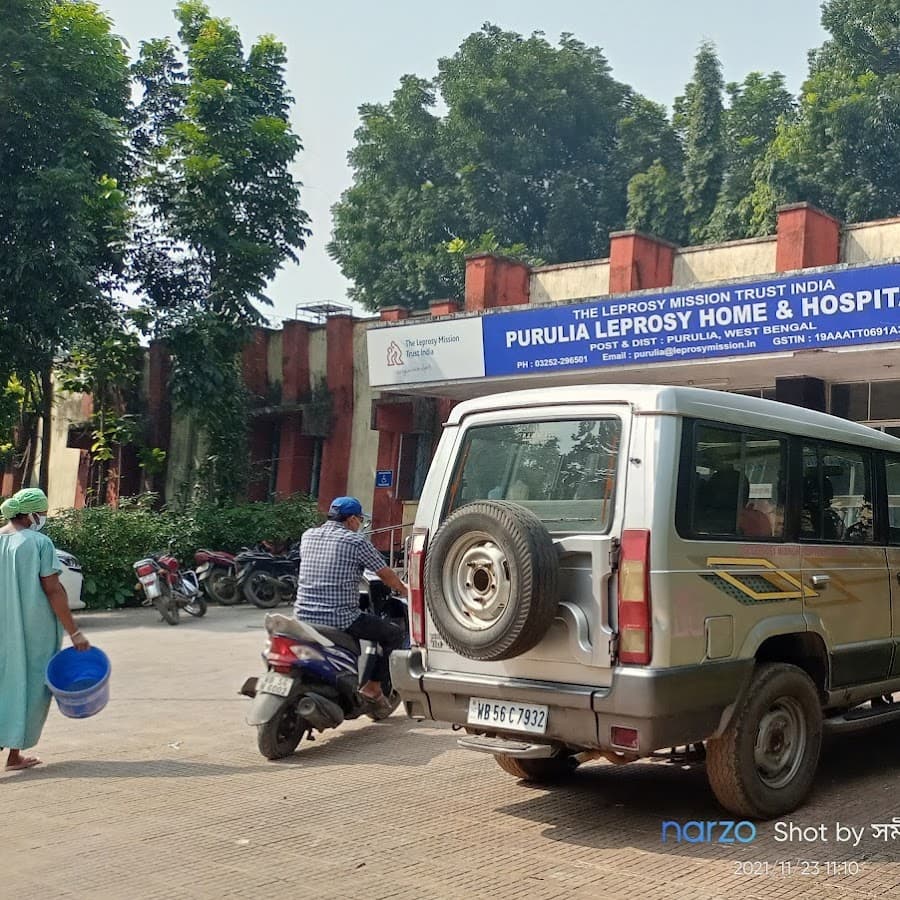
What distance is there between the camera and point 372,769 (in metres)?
6.57

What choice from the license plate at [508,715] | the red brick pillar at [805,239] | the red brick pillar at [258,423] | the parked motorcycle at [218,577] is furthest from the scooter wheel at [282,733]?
the red brick pillar at [258,423]

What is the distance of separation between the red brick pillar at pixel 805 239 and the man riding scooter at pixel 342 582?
40.6 feet

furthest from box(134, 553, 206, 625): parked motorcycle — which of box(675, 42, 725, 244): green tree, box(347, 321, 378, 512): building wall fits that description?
box(675, 42, 725, 244): green tree

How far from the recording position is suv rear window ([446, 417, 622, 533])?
5082 millimetres

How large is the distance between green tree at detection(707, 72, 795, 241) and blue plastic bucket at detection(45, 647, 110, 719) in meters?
32.4

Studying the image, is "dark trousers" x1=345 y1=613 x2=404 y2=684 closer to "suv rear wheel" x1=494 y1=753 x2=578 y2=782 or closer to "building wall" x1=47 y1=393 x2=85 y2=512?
"suv rear wheel" x1=494 y1=753 x2=578 y2=782

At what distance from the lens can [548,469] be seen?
211 inches

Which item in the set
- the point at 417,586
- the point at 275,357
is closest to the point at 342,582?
the point at 417,586

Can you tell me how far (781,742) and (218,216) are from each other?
66.1 ft

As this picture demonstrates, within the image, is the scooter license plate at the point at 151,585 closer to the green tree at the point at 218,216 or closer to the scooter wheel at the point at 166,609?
the scooter wheel at the point at 166,609

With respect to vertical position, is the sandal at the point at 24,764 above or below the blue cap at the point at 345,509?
below

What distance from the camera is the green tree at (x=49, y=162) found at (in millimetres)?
18297

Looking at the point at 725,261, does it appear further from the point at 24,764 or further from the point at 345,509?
the point at 24,764

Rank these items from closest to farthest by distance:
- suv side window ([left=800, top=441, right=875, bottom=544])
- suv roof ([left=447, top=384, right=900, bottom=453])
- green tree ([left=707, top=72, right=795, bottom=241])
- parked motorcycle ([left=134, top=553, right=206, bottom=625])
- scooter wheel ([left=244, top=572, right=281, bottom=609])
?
1. suv roof ([left=447, top=384, right=900, bottom=453])
2. suv side window ([left=800, top=441, right=875, bottom=544])
3. parked motorcycle ([left=134, top=553, right=206, bottom=625])
4. scooter wheel ([left=244, top=572, right=281, bottom=609])
5. green tree ([left=707, top=72, right=795, bottom=241])
